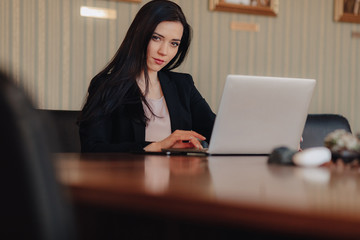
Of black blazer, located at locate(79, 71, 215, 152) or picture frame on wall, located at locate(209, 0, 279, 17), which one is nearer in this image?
black blazer, located at locate(79, 71, 215, 152)

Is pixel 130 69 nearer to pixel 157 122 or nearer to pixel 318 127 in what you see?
pixel 157 122

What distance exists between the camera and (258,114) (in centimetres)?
178

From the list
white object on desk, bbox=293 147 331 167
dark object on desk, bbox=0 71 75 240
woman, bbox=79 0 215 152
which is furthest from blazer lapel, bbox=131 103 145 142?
dark object on desk, bbox=0 71 75 240

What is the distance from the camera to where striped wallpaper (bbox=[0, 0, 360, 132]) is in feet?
10.2

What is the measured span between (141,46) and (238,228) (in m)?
2.11

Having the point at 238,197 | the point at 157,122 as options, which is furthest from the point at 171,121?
the point at 238,197

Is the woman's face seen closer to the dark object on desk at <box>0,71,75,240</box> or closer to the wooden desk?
the wooden desk

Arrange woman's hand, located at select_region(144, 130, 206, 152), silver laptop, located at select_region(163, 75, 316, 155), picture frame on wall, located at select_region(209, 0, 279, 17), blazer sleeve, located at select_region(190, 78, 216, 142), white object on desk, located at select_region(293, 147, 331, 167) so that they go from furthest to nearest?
1. picture frame on wall, located at select_region(209, 0, 279, 17)
2. blazer sleeve, located at select_region(190, 78, 216, 142)
3. woman's hand, located at select_region(144, 130, 206, 152)
4. silver laptop, located at select_region(163, 75, 316, 155)
5. white object on desk, located at select_region(293, 147, 331, 167)

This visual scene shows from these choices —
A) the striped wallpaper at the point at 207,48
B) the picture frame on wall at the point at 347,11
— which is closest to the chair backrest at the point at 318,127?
the striped wallpaper at the point at 207,48

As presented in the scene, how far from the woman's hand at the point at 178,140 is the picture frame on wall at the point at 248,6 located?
5.47 ft

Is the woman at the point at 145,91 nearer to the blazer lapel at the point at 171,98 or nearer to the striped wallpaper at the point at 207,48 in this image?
the blazer lapel at the point at 171,98

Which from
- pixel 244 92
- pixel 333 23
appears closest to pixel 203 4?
pixel 333 23

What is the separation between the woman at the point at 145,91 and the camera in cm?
251

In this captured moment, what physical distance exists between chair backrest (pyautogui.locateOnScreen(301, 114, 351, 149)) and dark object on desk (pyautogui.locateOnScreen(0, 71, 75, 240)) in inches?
118
